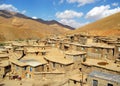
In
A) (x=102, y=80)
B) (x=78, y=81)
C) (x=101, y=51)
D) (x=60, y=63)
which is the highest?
(x=101, y=51)

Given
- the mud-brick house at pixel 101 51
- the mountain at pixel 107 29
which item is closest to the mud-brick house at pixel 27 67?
the mud-brick house at pixel 101 51

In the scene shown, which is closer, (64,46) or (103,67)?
(103,67)

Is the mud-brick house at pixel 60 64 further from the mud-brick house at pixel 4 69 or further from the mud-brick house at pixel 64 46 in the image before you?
the mud-brick house at pixel 64 46

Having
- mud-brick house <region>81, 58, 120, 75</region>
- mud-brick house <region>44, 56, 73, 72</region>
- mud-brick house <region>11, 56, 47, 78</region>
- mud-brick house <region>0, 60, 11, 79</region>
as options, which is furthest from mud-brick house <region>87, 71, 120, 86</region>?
mud-brick house <region>0, 60, 11, 79</region>

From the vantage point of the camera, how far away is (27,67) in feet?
140

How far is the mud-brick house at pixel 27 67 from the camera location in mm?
42016

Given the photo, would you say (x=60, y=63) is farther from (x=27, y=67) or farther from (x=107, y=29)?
(x=107, y=29)

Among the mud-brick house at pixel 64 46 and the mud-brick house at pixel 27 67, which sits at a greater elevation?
the mud-brick house at pixel 64 46

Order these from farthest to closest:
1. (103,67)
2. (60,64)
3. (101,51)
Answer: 1. (101,51)
2. (60,64)
3. (103,67)

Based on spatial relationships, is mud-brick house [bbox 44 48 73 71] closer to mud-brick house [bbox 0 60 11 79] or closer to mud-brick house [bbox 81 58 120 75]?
mud-brick house [bbox 81 58 120 75]

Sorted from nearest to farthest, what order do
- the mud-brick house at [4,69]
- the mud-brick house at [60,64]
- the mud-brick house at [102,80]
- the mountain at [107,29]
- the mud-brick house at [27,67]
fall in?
the mud-brick house at [102,80] < the mud-brick house at [60,64] < the mud-brick house at [27,67] < the mud-brick house at [4,69] < the mountain at [107,29]

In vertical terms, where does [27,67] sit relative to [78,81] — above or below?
above

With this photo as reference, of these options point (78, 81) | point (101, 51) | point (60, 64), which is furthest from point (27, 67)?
point (101, 51)

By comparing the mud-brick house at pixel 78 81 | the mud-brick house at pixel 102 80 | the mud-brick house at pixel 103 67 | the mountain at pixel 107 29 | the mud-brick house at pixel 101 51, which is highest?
the mountain at pixel 107 29
